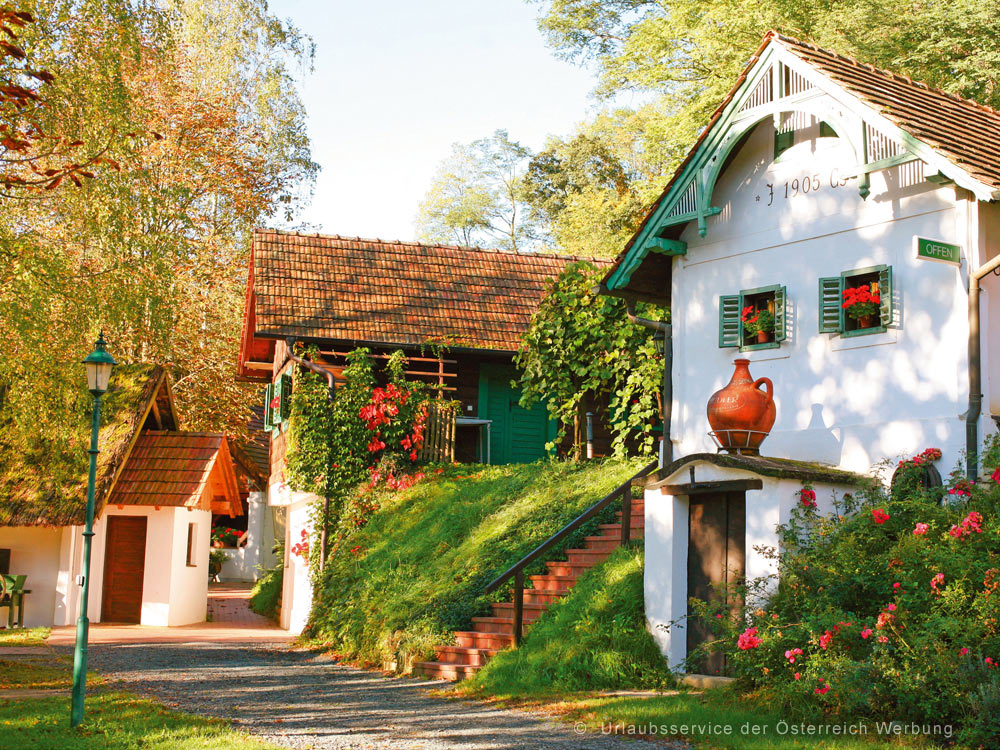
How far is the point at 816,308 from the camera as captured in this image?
1286 cm

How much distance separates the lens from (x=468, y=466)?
20672mm

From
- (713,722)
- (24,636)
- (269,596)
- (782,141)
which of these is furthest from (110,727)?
(269,596)

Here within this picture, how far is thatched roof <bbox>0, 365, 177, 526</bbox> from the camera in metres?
20.9

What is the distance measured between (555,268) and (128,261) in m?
13.7

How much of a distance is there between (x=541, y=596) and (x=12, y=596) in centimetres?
1250

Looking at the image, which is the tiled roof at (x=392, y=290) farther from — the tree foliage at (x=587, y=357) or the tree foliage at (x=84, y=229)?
the tree foliage at (x=84, y=229)

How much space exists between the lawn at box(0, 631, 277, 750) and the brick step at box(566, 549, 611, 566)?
5515mm

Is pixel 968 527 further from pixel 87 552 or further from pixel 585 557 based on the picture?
pixel 87 552

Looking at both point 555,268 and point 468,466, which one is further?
point 555,268

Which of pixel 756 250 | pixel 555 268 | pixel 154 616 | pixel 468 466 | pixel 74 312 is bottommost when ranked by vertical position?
pixel 154 616

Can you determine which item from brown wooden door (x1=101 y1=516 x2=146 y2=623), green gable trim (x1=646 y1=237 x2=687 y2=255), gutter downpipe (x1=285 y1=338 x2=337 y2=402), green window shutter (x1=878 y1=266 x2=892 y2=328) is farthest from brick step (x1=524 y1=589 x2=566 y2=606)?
brown wooden door (x1=101 y1=516 x2=146 y2=623)

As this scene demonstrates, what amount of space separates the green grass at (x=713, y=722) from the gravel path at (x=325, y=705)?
282 mm

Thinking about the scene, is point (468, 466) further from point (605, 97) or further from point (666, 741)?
point (605, 97)

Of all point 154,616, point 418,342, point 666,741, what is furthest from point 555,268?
point 666,741
